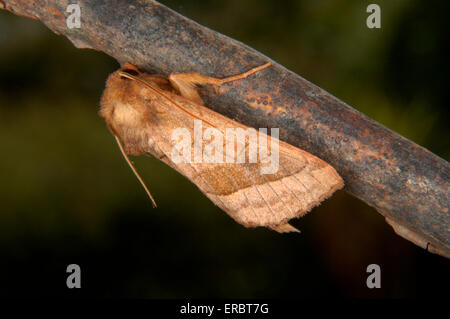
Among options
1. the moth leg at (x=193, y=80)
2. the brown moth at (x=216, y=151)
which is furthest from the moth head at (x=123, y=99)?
the moth leg at (x=193, y=80)

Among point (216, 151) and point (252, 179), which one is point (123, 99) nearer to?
point (216, 151)

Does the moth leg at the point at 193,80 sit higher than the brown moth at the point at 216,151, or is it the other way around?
the moth leg at the point at 193,80

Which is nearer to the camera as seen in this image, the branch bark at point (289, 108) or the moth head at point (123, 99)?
the branch bark at point (289, 108)

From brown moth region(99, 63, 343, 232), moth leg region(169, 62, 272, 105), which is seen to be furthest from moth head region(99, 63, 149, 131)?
moth leg region(169, 62, 272, 105)

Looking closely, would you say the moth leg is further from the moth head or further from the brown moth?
the moth head

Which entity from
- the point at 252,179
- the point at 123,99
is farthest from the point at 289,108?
the point at 123,99

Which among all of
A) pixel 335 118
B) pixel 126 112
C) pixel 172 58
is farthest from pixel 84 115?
pixel 335 118

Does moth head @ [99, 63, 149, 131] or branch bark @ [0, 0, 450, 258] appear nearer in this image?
branch bark @ [0, 0, 450, 258]

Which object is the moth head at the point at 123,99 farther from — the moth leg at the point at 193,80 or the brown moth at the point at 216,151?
the moth leg at the point at 193,80
